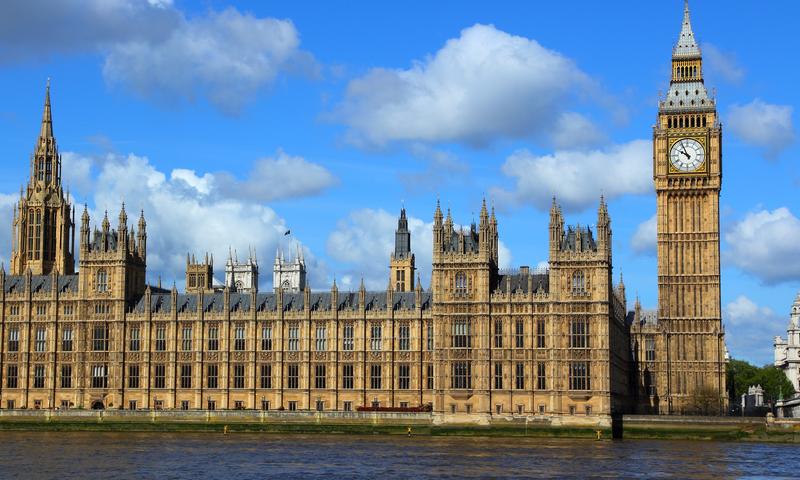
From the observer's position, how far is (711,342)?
478 feet

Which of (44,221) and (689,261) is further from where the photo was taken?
(44,221)

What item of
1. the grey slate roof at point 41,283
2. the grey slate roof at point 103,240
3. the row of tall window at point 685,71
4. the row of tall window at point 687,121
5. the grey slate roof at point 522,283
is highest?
the row of tall window at point 685,71

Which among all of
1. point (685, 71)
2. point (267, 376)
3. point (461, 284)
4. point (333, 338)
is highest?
point (685, 71)

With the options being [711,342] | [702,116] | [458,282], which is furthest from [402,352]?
[702,116]

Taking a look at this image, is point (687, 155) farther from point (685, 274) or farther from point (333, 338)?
point (333, 338)

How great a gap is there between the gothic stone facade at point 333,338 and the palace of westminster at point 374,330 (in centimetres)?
16

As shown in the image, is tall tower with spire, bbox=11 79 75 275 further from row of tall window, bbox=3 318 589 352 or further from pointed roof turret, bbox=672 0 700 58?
pointed roof turret, bbox=672 0 700 58

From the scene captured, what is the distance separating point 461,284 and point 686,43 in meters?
47.7

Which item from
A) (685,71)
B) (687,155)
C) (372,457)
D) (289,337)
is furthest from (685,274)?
(372,457)

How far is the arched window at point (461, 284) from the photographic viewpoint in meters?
129

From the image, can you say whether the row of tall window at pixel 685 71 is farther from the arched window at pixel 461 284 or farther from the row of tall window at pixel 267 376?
the row of tall window at pixel 267 376

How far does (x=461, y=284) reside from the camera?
129000mm

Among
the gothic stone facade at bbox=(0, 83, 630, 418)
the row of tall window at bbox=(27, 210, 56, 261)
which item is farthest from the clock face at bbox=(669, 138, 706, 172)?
the row of tall window at bbox=(27, 210, 56, 261)

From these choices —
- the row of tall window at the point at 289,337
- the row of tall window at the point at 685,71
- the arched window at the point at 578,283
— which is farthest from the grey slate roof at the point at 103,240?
the row of tall window at the point at 685,71
